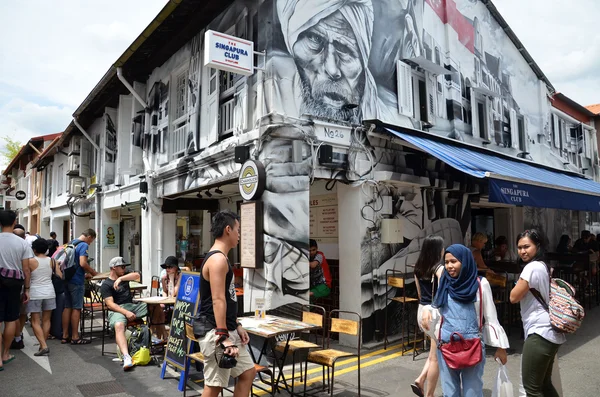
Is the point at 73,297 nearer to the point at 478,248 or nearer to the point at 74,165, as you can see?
the point at 478,248

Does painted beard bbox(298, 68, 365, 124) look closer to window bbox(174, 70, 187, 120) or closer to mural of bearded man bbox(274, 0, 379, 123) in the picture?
mural of bearded man bbox(274, 0, 379, 123)

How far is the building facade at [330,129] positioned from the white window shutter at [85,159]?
244 centimetres

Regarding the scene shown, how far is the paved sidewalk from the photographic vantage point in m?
5.01

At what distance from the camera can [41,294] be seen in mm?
6586

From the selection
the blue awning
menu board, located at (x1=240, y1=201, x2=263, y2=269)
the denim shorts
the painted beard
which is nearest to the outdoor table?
menu board, located at (x1=240, y1=201, x2=263, y2=269)

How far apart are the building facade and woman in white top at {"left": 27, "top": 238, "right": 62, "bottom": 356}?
276 centimetres

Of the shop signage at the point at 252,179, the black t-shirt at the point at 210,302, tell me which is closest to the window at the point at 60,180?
the shop signage at the point at 252,179

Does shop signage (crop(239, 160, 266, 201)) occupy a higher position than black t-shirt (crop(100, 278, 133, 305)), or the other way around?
shop signage (crop(239, 160, 266, 201))

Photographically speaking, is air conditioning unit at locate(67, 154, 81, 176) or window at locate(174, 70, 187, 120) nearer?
window at locate(174, 70, 187, 120)

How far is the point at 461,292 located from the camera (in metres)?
3.46

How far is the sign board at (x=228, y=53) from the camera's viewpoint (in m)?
5.96

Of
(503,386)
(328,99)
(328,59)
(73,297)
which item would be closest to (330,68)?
(328,59)

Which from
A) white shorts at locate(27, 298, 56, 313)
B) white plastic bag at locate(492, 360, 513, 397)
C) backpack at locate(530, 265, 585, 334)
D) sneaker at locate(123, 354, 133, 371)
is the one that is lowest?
sneaker at locate(123, 354, 133, 371)

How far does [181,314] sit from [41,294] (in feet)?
8.80
